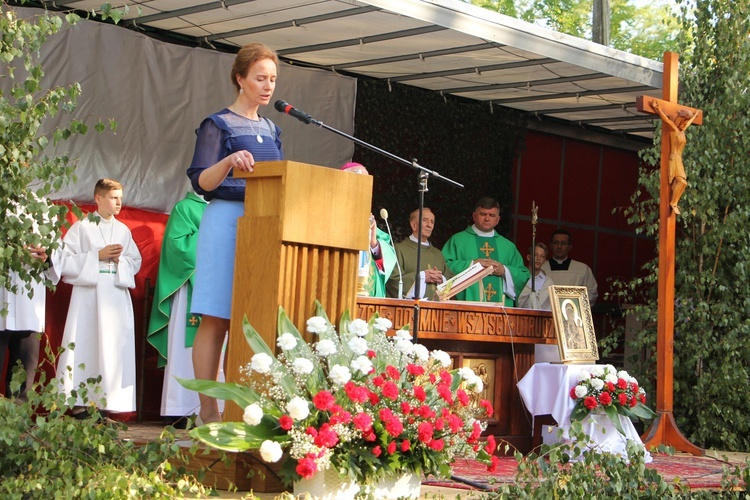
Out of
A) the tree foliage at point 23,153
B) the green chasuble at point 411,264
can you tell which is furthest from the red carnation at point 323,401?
the green chasuble at point 411,264

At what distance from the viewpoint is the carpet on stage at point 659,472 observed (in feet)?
17.2

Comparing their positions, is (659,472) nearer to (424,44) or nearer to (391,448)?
(391,448)

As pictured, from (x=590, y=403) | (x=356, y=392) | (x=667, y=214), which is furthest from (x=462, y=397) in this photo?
(x=667, y=214)

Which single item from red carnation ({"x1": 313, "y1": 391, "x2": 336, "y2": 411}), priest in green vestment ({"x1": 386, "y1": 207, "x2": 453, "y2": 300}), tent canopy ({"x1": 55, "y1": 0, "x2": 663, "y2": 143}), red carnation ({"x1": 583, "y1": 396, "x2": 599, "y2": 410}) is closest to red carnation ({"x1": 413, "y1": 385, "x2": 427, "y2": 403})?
red carnation ({"x1": 313, "y1": 391, "x2": 336, "y2": 411})

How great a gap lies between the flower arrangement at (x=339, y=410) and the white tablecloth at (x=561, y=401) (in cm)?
270

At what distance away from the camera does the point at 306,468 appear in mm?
4168

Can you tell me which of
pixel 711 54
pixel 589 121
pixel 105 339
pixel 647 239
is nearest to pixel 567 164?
pixel 589 121

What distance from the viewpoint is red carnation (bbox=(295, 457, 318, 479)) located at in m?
4.16

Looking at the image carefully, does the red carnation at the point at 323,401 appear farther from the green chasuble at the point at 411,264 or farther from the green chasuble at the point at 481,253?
the green chasuble at the point at 481,253

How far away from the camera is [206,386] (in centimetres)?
439

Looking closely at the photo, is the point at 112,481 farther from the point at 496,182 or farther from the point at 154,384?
the point at 496,182

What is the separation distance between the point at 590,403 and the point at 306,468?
3.40 metres

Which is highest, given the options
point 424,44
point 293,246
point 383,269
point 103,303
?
point 424,44

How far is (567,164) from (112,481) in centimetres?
870
